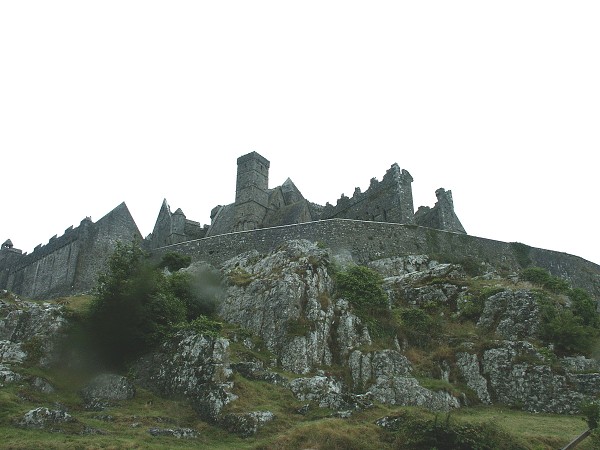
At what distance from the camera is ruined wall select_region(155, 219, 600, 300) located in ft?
137

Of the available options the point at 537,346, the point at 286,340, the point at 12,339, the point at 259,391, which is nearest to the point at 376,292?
the point at 286,340

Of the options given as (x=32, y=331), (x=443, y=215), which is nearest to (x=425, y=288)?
(x=443, y=215)

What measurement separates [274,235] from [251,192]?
47.5 ft

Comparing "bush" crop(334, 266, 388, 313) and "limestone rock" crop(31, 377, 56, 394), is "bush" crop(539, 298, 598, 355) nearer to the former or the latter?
"bush" crop(334, 266, 388, 313)

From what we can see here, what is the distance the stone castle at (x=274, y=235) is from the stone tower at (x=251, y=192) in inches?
4.1

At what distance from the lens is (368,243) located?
42.1 metres

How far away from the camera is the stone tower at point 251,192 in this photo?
54906 millimetres

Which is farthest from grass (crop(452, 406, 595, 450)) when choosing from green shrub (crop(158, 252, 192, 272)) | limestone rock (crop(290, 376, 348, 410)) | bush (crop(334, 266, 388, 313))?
green shrub (crop(158, 252, 192, 272))

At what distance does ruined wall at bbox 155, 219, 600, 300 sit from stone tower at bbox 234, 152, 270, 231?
10744 millimetres

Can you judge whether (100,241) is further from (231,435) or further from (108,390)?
(231,435)

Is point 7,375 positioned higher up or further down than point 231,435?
higher up

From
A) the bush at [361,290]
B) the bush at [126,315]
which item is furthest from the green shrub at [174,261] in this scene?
the bush at [361,290]

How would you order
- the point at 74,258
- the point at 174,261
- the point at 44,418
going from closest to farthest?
1. the point at 44,418
2. the point at 174,261
3. the point at 74,258

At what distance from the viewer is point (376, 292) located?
→ 1240 inches
